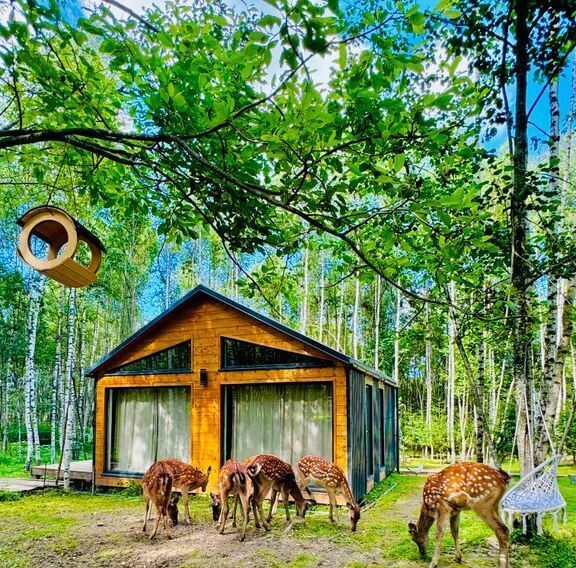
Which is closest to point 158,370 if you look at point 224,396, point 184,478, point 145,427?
point 145,427

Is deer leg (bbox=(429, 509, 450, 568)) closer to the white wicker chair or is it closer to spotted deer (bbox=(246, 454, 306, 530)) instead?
the white wicker chair

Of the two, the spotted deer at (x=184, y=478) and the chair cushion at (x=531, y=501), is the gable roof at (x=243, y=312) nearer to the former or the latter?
the spotted deer at (x=184, y=478)

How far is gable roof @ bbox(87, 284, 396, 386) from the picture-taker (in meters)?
7.39

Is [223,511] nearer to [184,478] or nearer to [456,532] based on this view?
[184,478]

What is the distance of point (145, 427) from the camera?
29.6 ft

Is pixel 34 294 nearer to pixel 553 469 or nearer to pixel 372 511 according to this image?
pixel 372 511

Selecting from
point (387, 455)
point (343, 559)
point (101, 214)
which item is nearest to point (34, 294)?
point (101, 214)

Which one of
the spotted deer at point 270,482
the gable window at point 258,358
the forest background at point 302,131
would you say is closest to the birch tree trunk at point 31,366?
the gable window at point 258,358

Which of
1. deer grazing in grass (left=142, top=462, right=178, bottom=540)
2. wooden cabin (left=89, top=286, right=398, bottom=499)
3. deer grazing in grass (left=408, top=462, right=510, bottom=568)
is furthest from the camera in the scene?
wooden cabin (left=89, top=286, right=398, bottom=499)

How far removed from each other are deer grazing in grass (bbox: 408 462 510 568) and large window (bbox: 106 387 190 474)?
511cm

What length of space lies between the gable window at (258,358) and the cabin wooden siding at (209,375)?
0.08m

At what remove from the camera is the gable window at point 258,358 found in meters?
7.79

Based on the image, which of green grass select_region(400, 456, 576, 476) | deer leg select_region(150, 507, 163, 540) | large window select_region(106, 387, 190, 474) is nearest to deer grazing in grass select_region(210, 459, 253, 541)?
deer leg select_region(150, 507, 163, 540)

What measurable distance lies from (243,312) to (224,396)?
1527 millimetres
